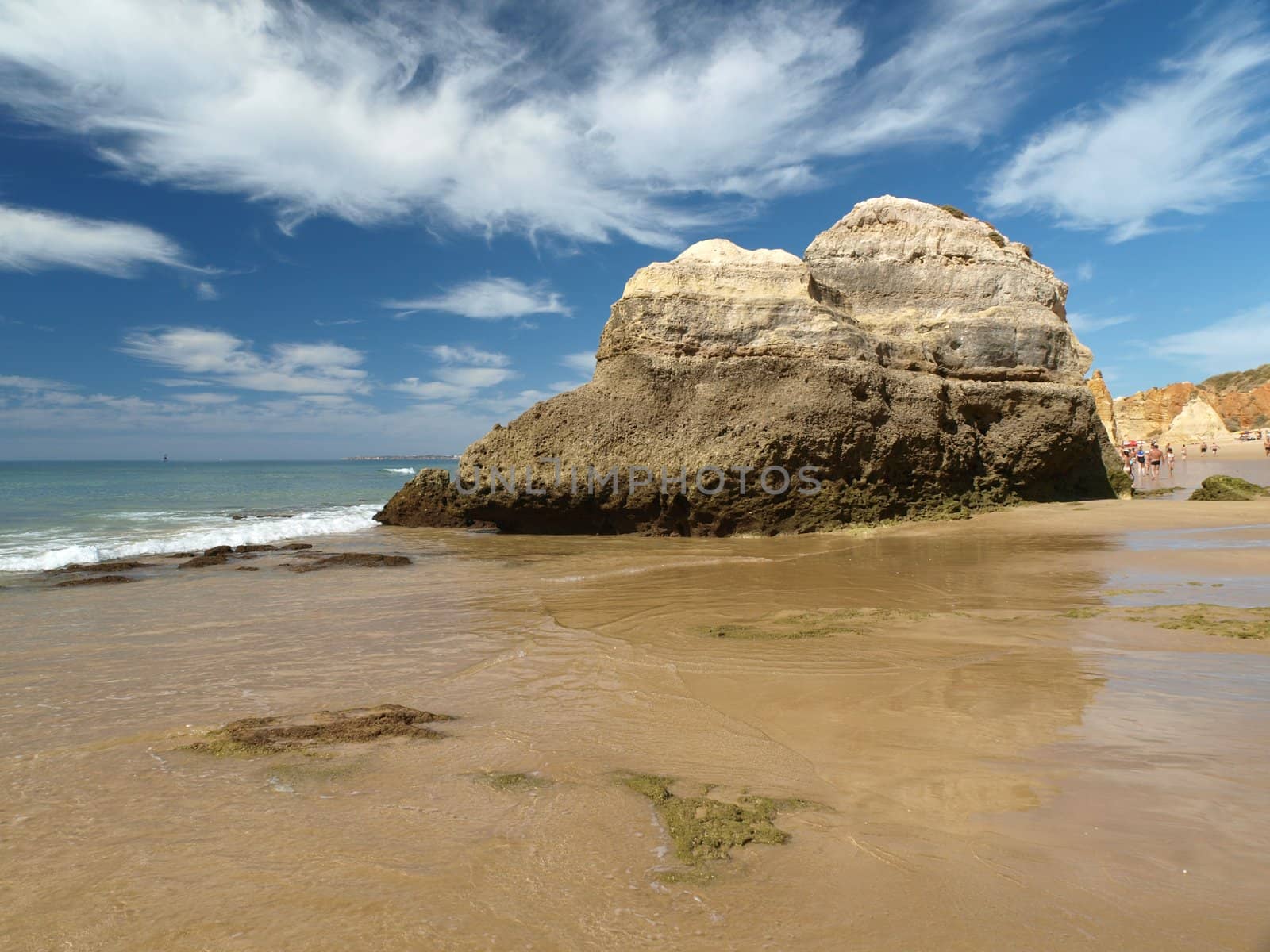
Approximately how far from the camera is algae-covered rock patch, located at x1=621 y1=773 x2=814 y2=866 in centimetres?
241

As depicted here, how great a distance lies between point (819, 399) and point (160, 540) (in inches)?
488

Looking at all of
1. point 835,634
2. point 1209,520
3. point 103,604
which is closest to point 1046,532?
point 1209,520

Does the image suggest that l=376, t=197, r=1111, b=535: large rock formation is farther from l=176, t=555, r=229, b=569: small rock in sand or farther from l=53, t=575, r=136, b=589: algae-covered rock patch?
l=53, t=575, r=136, b=589: algae-covered rock patch

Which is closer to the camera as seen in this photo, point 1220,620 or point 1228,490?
point 1220,620

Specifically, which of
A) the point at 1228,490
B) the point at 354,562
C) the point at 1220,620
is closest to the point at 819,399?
the point at 1220,620

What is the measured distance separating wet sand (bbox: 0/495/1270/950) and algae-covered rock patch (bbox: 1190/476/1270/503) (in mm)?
9824

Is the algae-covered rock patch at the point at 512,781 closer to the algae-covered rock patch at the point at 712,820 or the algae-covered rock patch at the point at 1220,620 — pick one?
the algae-covered rock patch at the point at 712,820

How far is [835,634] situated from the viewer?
5.30 m

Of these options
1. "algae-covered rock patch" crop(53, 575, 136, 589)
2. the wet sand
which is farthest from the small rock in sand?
the wet sand

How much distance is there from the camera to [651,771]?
3072 mm

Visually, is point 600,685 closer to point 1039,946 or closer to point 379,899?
point 379,899

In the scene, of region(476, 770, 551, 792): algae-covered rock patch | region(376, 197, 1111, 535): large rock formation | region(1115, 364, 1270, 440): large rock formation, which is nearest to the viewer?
region(476, 770, 551, 792): algae-covered rock patch

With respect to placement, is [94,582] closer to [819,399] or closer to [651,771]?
[651,771]

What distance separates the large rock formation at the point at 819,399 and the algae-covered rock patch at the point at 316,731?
8.68 m
